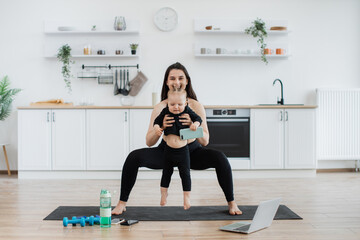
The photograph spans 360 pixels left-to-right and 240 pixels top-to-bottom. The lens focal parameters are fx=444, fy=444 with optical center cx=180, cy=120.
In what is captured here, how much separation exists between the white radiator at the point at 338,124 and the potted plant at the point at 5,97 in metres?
3.71

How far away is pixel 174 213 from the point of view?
10.2 feet

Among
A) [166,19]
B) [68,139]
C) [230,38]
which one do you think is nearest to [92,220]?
[68,139]

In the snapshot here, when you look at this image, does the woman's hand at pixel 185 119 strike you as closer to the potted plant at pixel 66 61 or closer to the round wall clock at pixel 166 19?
the round wall clock at pixel 166 19

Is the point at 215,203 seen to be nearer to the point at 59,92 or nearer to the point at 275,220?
the point at 275,220

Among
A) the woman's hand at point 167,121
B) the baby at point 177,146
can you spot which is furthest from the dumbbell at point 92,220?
the woman's hand at point 167,121

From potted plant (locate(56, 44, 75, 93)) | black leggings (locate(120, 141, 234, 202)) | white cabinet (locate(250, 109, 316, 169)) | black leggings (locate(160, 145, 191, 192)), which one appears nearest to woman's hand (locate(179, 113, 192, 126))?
black leggings (locate(160, 145, 191, 192))

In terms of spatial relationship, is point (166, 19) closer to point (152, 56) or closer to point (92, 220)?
point (152, 56)

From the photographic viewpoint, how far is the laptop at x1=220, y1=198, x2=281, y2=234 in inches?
101

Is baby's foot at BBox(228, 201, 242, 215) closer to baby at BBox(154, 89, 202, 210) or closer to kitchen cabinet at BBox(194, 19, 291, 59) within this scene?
baby at BBox(154, 89, 202, 210)

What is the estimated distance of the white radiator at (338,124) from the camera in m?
5.46

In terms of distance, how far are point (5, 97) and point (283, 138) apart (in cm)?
327

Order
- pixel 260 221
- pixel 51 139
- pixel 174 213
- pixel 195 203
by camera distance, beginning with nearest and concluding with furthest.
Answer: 1. pixel 260 221
2. pixel 174 213
3. pixel 195 203
4. pixel 51 139

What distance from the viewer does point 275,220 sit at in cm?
288

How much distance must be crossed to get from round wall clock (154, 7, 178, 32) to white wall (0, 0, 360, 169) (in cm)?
6
